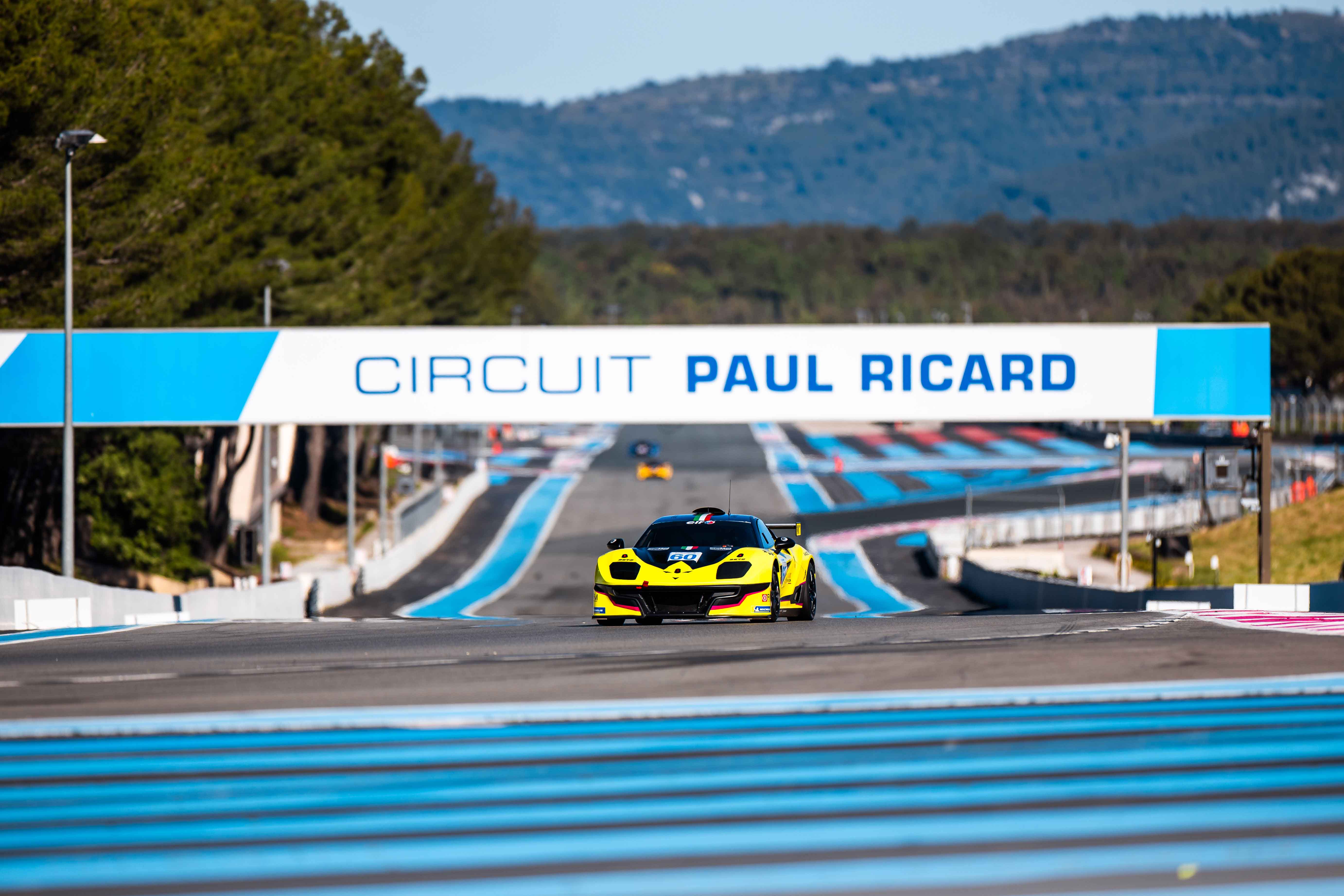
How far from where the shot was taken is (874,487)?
8356 cm

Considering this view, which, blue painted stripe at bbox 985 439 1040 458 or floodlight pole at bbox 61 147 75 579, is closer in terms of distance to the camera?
floodlight pole at bbox 61 147 75 579

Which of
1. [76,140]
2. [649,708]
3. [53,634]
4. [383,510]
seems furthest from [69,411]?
[383,510]

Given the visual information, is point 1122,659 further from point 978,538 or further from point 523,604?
point 978,538

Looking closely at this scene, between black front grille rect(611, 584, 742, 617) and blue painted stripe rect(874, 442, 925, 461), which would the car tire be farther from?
blue painted stripe rect(874, 442, 925, 461)

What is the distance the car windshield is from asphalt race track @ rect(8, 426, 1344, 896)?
3133 millimetres

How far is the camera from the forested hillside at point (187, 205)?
30703mm

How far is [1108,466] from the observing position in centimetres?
9238

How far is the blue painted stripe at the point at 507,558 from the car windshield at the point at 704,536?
14.3m

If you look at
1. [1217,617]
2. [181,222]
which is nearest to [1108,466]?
[181,222]

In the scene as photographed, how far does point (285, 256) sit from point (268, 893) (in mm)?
43354

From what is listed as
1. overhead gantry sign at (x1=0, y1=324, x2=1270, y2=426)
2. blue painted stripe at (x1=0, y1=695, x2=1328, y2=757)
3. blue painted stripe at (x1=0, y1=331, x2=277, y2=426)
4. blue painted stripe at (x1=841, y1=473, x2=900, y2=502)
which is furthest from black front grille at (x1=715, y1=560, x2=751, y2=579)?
blue painted stripe at (x1=841, y1=473, x2=900, y2=502)

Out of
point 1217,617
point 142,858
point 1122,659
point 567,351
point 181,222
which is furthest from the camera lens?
point 181,222

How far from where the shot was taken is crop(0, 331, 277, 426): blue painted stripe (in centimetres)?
2884

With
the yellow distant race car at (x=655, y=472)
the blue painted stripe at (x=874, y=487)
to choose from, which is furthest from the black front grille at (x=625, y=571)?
the yellow distant race car at (x=655, y=472)
